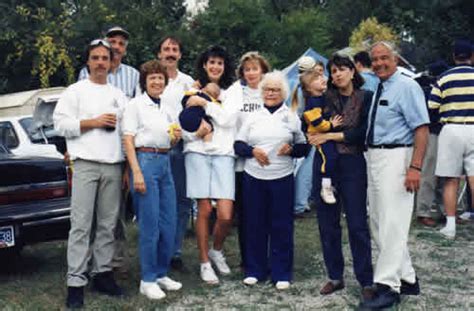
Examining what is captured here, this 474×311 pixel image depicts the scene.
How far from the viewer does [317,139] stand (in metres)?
4.82

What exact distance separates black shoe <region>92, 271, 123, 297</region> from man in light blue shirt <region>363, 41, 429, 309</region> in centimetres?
196

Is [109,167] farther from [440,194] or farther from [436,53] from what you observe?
[436,53]

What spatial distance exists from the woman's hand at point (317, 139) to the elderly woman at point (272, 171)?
1.18ft

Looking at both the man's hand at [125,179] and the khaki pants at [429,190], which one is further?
the khaki pants at [429,190]

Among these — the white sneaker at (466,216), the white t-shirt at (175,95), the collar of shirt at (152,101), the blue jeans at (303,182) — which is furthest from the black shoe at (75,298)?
the white sneaker at (466,216)

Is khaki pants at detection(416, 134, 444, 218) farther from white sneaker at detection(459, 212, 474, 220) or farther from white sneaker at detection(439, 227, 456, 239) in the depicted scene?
white sneaker at detection(439, 227, 456, 239)

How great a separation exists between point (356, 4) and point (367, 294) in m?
35.7

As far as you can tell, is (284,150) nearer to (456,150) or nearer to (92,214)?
(92,214)

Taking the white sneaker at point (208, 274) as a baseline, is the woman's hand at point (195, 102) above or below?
above

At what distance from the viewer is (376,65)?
4633 mm

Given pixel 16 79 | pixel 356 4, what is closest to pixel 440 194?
pixel 16 79

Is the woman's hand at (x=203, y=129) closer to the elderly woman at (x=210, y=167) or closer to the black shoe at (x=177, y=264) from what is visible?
the elderly woman at (x=210, y=167)

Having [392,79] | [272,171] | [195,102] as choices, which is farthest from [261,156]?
[392,79]

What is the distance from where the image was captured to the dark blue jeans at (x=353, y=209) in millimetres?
4738
